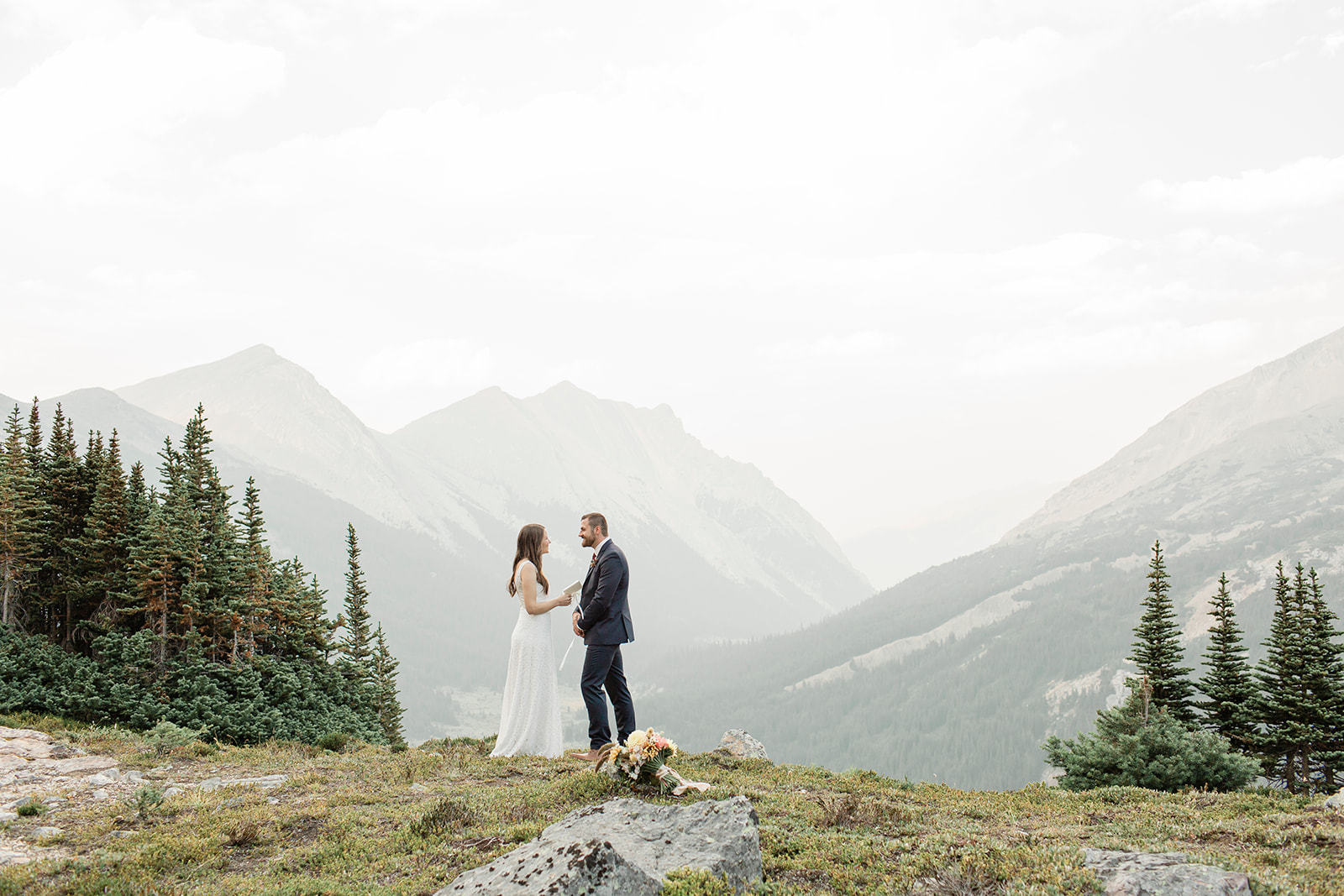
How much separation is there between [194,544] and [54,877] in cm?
2290

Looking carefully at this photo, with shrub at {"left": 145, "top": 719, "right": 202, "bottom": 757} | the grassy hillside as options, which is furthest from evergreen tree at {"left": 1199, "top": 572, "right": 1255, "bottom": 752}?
shrub at {"left": 145, "top": 719, "right": 202, "bottom": 757}

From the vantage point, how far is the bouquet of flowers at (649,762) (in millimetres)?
11508

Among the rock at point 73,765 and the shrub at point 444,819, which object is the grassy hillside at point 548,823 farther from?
the rock at point 73,765

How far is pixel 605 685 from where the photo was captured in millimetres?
14625

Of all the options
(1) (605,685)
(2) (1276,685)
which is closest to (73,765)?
(1) (605,685)

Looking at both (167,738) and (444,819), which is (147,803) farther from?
(167,738)

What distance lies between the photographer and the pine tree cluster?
2442 cm

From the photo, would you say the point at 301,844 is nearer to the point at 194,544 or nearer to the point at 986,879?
the point at 986,879

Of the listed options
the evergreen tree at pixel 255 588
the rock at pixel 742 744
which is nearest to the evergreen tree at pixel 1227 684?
the rock at pixel 742 744

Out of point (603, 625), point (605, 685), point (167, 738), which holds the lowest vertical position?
point (167, 738)

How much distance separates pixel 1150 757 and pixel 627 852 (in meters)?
17.9

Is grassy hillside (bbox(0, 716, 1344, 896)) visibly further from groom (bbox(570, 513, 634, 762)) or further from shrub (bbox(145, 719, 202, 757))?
shrub (bbox(145, 719, 202, 757))

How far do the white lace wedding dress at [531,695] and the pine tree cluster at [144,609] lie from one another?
1297 centimetres

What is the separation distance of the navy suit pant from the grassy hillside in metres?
1.05
